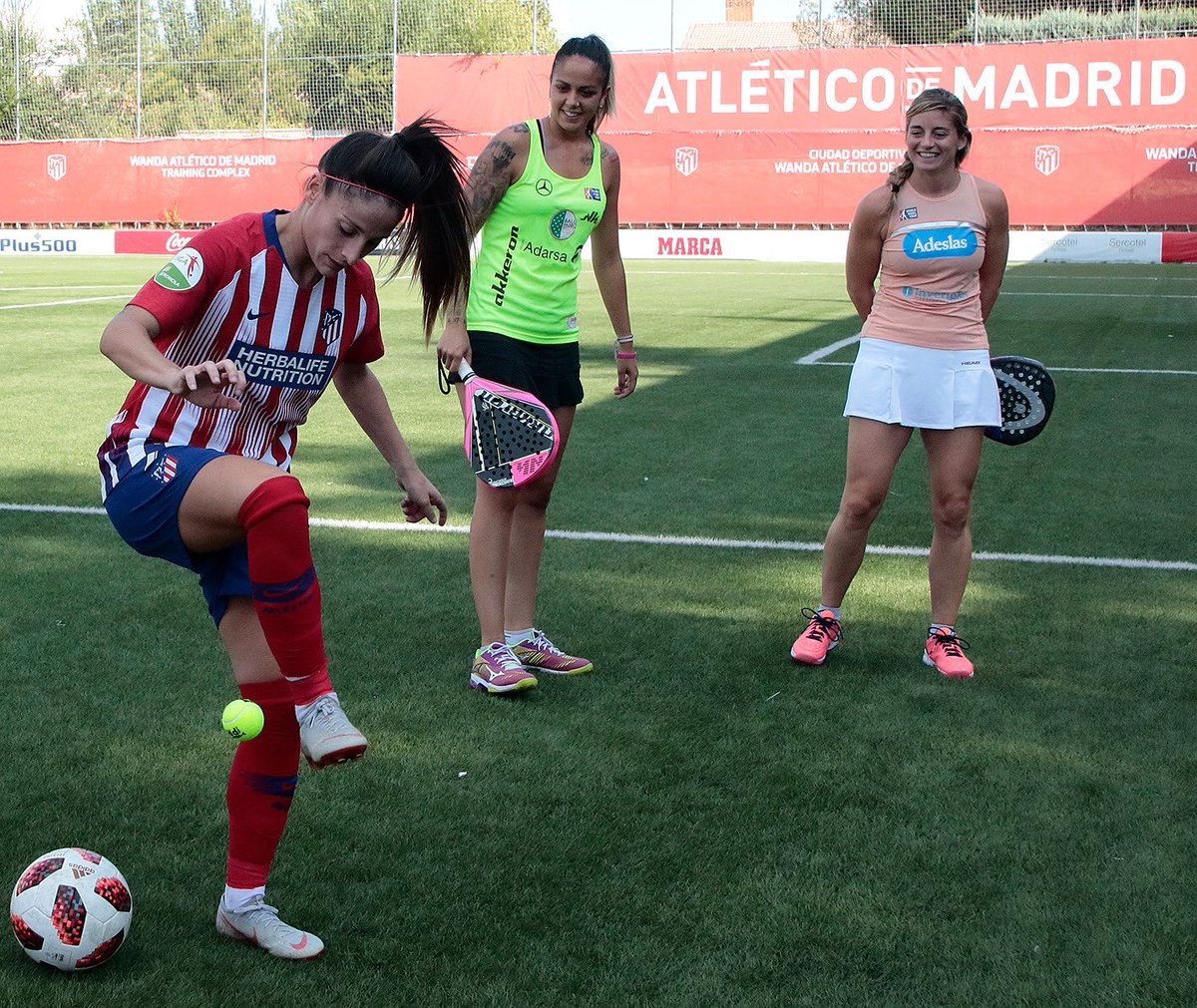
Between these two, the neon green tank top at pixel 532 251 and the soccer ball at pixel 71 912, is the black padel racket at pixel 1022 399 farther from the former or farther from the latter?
the soccer ball at pixel 71 912

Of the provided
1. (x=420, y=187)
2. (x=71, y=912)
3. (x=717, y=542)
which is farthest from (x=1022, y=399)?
(x=71, y=912)

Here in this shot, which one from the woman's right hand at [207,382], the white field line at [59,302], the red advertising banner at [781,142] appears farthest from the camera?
the red advertising banner at [781,142]

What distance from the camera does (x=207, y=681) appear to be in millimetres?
5121

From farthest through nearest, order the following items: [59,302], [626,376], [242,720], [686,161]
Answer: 1. [686,161]
2. [59,302]
3. [626,376]
4. [242,720]

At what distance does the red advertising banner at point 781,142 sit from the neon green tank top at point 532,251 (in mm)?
31104

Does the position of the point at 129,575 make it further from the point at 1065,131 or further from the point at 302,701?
the point at 1065,131

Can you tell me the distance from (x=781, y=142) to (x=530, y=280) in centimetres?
3297

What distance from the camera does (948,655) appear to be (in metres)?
5.40

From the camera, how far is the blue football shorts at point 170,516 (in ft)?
10.5

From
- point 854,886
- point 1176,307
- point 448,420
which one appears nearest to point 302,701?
point 854,886

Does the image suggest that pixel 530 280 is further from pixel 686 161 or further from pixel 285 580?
pixel 686 161

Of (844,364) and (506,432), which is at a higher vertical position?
(506,432)

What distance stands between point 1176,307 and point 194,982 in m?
20.4

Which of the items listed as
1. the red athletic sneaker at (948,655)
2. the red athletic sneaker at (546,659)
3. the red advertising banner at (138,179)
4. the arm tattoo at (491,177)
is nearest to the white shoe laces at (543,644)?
the red athletic sneaker at (546,659)
